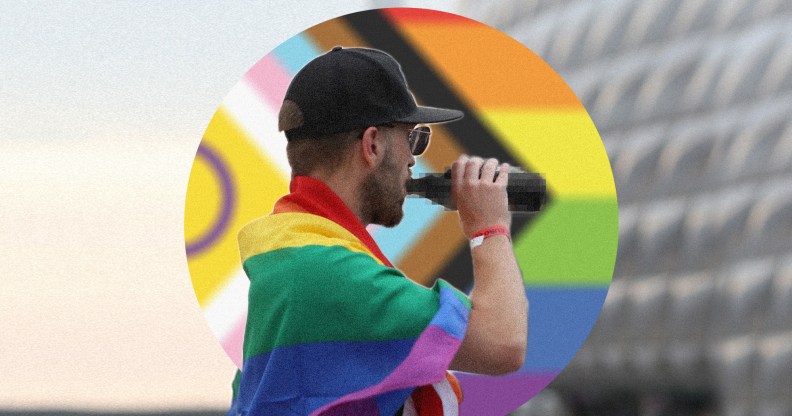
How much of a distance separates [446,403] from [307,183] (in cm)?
16

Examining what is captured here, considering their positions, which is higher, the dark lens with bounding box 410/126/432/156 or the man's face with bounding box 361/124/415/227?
the dark lens with bounding box 410/126/432/156

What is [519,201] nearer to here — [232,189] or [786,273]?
[232,189]

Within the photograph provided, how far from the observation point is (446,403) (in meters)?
0.58

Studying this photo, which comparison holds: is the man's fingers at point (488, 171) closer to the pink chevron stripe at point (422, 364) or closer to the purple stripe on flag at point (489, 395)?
the pink chevron stripe at point (422, 364)

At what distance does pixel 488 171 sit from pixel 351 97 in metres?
0.10

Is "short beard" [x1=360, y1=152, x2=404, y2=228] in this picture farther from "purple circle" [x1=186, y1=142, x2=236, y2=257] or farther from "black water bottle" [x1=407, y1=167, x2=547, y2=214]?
"purple circle" [x1=186, y1=142, x2=236, y2=257]

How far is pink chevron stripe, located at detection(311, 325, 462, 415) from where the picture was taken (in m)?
0.53

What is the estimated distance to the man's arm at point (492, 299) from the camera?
0.53 m

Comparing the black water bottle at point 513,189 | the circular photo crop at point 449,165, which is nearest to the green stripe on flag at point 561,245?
the circular photo crop at point 449,165

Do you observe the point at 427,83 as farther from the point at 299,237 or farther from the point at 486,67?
the point at 299,237

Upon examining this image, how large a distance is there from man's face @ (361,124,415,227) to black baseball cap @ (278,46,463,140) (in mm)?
17

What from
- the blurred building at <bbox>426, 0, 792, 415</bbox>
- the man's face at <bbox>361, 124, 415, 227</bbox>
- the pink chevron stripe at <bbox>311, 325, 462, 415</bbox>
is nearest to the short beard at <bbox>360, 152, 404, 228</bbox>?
the man's face at <bbox>361, 124, 415, 227</bbox>

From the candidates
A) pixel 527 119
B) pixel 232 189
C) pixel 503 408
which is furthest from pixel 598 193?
pixel 232 189

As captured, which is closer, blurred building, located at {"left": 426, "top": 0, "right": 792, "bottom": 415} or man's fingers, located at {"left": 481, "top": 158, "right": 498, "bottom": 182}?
man's fingers, located at {"left": 481, "top": 158, "right": 498, "bottom": 182}
